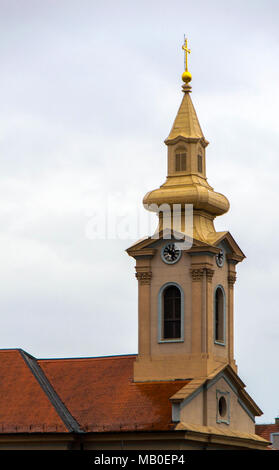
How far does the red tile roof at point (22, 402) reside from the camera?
66.1m

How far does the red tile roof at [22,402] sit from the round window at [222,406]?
317 inches

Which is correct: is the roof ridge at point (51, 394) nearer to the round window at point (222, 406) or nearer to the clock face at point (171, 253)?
the round window at point (222, 406)

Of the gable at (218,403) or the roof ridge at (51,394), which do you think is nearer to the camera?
the gable at (218,403)

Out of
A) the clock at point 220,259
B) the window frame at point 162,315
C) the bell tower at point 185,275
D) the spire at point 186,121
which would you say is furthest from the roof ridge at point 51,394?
the spire at point 186,121

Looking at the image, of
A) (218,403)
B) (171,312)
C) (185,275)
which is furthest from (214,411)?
(185,275)

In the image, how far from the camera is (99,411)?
220 ft

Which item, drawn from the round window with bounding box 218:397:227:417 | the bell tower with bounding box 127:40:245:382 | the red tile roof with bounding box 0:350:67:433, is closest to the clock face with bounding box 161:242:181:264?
the bell tower with bounding box 127:40:245:382

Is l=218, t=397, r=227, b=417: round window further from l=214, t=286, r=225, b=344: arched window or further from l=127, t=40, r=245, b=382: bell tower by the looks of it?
l=214, t=286, r=225, b=344: arched window

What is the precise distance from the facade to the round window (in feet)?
0.15

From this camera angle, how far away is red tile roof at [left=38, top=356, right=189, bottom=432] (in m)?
65.8

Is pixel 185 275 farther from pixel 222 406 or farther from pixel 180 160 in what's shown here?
pixel 222 406

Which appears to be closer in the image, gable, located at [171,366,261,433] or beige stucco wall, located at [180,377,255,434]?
gable, located at [171,366,261,433]

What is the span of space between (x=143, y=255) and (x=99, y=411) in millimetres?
8023
